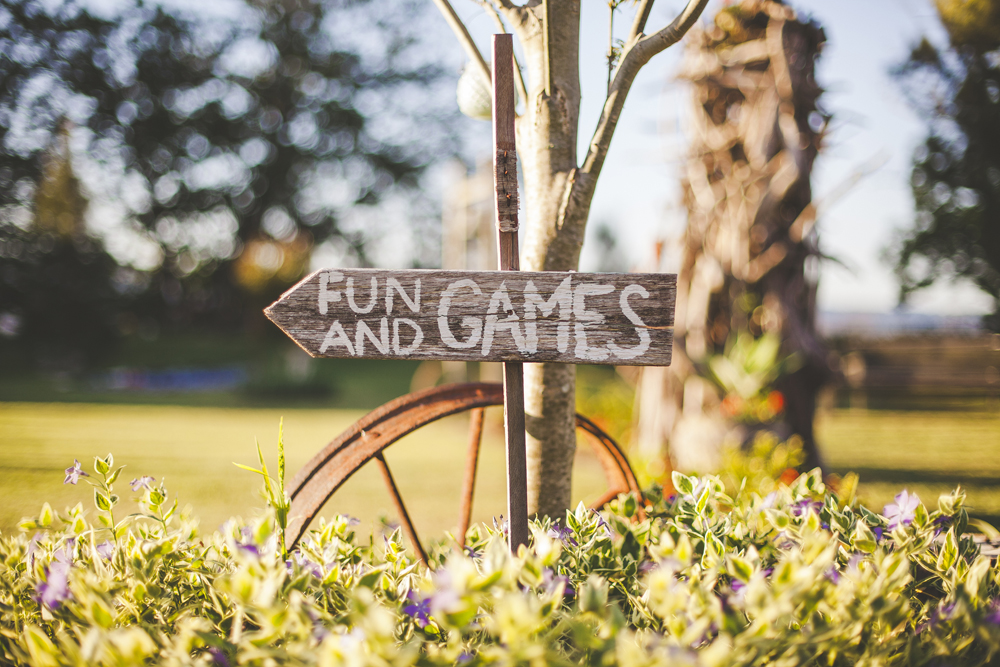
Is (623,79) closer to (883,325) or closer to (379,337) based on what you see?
(379,337)

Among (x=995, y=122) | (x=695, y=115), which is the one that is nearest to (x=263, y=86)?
(x=695, y=115)

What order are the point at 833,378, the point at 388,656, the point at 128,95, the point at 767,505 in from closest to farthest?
1. the point at 388,656
2. the point at 767,505
3. the point at 833,378
4. the point at 128,95

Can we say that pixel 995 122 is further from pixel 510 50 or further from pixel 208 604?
pixel 208 604

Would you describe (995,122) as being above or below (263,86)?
below

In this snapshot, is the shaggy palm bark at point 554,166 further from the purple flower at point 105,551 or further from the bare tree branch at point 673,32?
the purple flower at point 105,551

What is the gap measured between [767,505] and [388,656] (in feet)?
3.61

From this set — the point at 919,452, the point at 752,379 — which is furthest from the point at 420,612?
the point at 919,452

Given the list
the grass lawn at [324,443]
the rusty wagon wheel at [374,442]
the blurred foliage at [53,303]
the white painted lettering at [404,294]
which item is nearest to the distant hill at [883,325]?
the grass lawn at [324,443]

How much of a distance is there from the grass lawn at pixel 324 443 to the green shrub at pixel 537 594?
1.73 m

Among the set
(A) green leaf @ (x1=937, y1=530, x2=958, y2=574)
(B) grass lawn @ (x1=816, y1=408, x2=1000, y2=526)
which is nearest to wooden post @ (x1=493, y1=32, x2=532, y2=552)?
(A) green leaf @ (x1=937, y1=530, x2=958, y2=574)

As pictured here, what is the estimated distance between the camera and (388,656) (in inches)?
29.8

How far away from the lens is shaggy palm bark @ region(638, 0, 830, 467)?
3711 millimetres

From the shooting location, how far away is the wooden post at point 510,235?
48.9 inches

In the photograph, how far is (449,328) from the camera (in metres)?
1.19
